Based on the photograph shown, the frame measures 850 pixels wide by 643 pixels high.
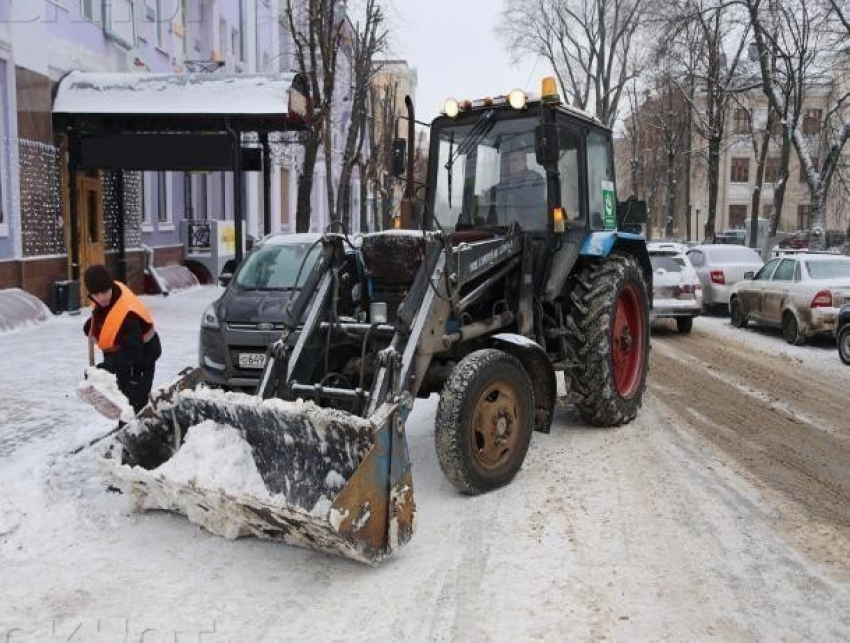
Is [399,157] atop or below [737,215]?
below

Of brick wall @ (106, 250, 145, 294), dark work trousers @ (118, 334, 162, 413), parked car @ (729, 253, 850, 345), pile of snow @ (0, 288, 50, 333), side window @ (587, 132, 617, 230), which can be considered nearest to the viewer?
dark work trousers @ (118, 334, 162, 413)

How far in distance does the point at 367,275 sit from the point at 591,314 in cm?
192

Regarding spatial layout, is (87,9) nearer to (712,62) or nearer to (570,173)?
(570,173)

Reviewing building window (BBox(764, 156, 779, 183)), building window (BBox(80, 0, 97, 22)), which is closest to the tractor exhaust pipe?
building window (BBox(80, 0, 97, 22))

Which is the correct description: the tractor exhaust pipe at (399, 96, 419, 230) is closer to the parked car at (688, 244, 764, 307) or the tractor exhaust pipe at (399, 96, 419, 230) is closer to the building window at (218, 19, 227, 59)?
the parked car at (688, 244, 764, 307)

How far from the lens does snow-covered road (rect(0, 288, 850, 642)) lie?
12.6 ft

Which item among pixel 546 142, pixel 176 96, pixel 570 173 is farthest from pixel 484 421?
pixel 176 96

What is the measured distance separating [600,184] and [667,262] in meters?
8.33

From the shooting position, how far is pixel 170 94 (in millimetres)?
14781

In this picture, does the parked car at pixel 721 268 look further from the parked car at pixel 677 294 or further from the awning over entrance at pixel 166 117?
the awning over entrance at pixel 166 117

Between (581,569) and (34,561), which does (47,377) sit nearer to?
(34,561)

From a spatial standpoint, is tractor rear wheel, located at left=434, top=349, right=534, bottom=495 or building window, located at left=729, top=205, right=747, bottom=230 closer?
tractor rear wheel, located at left=434, top=349, right=534, bottom=495

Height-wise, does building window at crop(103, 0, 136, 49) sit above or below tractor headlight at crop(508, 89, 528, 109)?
above

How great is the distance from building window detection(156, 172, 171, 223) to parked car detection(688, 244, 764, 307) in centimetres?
1267
